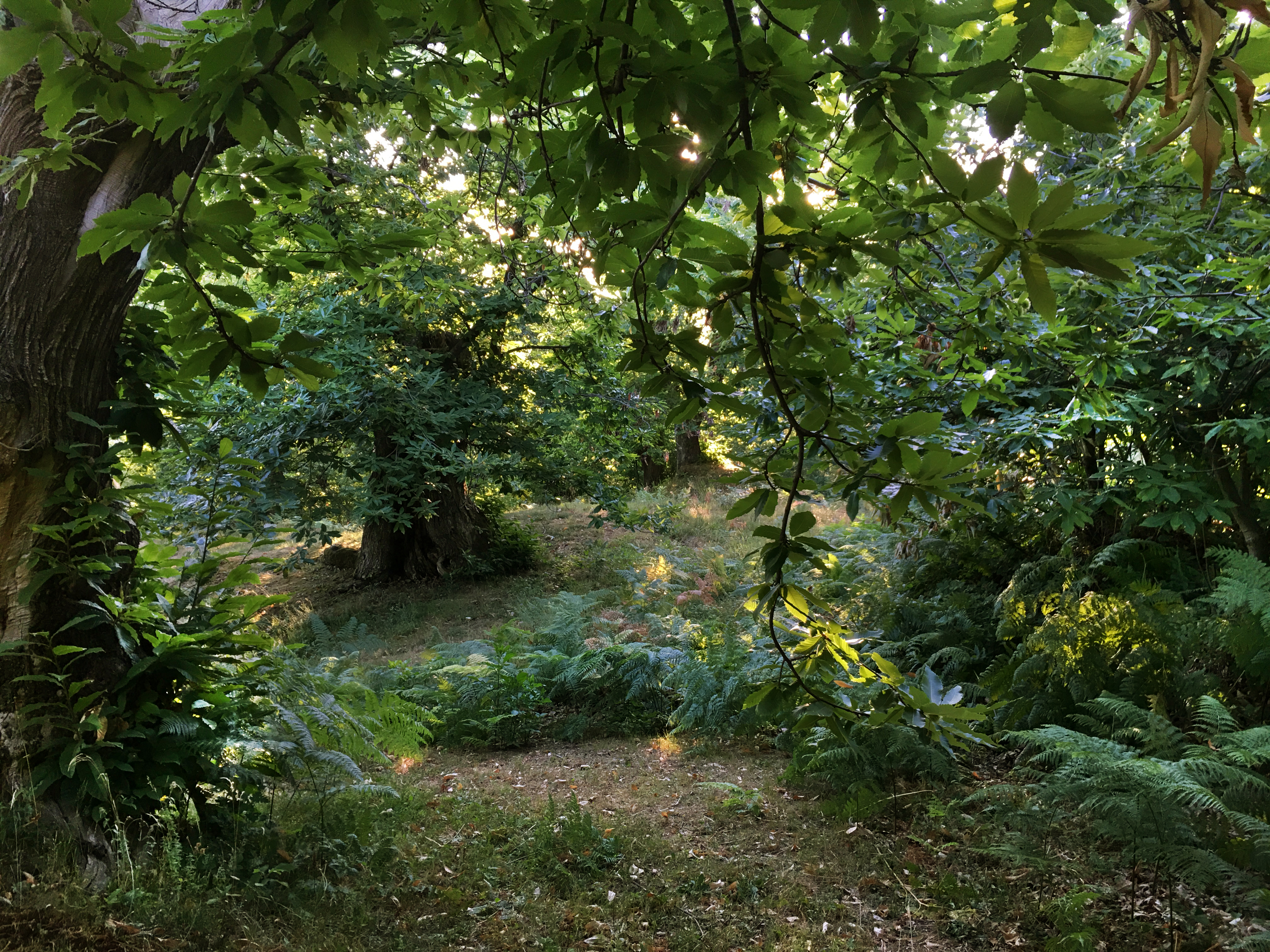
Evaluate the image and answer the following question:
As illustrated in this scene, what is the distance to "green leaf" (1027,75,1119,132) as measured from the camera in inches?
28.5

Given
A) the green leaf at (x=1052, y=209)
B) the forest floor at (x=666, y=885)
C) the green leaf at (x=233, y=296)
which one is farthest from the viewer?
the forest floor at (x=666, y=885)

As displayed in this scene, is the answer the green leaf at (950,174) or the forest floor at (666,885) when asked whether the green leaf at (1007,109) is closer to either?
the green leaf at (950,174)

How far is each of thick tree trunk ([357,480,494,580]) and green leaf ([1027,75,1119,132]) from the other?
10.0 metres

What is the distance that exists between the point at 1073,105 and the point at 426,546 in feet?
34.7

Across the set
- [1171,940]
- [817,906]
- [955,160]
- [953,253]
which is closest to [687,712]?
[817,906]

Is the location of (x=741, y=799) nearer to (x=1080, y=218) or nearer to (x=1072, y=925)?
(x=1072, y=925)

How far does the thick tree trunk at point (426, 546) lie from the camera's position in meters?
10.5

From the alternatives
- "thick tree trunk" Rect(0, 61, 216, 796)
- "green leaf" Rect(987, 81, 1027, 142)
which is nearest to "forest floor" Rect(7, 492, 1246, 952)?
"thick tree trunk" Rect(0, 61, 216, 796)

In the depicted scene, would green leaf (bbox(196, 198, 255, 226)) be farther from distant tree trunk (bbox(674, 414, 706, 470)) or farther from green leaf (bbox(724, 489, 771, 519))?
distant tree trunk (bbox(674, 414, 706, 470))

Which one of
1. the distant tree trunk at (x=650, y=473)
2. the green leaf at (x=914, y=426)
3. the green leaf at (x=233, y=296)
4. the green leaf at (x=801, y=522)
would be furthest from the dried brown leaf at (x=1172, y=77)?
the distant tree trunk at (x=650, y=473)

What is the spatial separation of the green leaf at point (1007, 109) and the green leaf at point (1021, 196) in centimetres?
9

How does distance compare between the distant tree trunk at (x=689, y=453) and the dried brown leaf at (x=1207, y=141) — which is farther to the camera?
the distant tree trunk at (x=689, y=453)

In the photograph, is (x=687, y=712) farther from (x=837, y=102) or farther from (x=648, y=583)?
(x=837, y=102)

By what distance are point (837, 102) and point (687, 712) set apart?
452 centimetres
